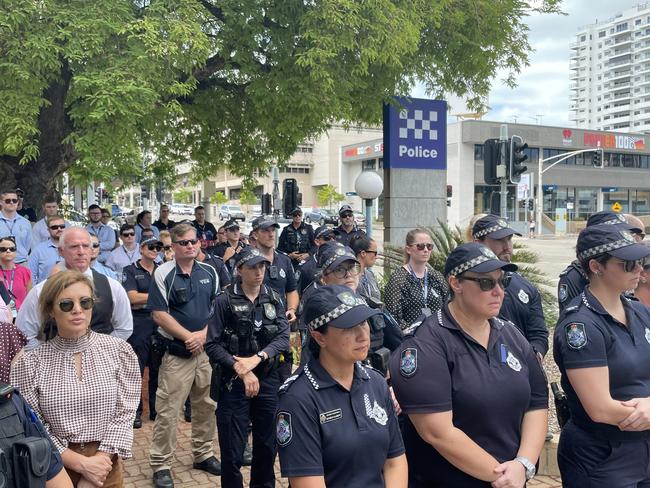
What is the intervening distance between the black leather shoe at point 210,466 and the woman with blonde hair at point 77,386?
1870 millimetres

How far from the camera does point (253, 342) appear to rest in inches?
165

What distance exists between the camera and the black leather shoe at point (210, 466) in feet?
16.1

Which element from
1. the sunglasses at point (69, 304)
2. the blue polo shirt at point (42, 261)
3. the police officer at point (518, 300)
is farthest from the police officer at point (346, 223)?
the sunglasses at point (69, 304)

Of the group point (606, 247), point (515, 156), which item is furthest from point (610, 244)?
point (515, 156)

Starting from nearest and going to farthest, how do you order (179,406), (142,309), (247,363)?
(247,363) < (179,406) < (142,309)

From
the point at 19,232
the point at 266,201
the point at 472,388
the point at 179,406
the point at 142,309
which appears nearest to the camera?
the point at 472,388

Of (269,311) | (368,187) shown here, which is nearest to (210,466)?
(269,311)

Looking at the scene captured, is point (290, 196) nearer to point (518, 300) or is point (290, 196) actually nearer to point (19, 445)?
point (518, 300)

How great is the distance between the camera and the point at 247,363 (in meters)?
4.04

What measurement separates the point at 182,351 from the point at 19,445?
2.63m

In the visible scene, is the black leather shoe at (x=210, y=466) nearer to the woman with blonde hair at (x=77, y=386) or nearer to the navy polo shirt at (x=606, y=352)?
the woman with blonde hair at (x=77, y=386)

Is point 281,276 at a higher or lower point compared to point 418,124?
lower

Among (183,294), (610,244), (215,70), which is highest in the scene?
(215,70)

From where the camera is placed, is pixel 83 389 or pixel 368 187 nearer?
pixel 83 389
